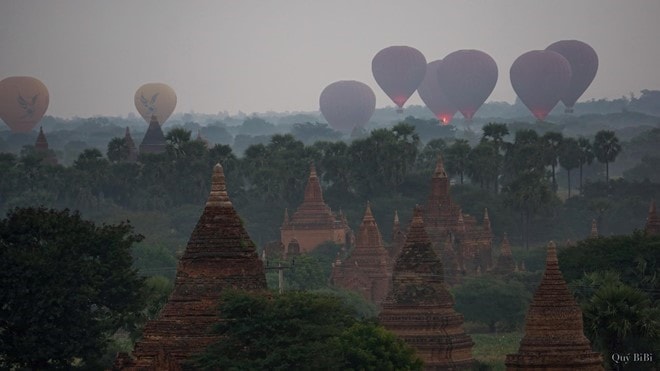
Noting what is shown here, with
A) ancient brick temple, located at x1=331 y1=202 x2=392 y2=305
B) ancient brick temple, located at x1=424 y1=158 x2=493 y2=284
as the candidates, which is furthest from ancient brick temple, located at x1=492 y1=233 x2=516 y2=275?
ancient brick temple, located at x1=331 y1=202 x2=392 y2=305

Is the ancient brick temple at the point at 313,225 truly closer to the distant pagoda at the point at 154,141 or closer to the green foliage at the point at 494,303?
the green foliage at the point at 494,303

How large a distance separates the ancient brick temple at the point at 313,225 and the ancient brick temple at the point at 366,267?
18.4m

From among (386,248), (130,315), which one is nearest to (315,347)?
(130,315)

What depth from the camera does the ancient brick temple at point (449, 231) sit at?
355 ft

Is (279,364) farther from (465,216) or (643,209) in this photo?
(643,209)

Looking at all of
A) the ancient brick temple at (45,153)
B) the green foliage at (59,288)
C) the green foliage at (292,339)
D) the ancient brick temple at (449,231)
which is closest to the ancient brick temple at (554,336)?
the green foliage at (292,339)

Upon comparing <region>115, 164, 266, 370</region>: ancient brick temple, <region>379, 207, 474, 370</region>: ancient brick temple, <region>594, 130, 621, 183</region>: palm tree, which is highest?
<region>115, 164, 266, 370</region>: ancient brick temple

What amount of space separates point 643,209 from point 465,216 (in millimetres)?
42402

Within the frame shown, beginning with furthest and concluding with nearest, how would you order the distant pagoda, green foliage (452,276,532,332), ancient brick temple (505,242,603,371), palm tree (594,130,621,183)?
the distant pagoda
palm tree (594,130,621,183)
green foliage (452,276,532,332)
ancient brick temple (505,242,603,371)

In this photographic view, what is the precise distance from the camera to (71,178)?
162625mm

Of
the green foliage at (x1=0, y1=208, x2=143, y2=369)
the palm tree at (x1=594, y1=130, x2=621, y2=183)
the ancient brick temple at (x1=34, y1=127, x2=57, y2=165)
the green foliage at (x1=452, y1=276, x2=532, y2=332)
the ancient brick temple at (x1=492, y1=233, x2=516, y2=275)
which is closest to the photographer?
the green foliage at (x1=0, y1=208, x2=143, y2=369)

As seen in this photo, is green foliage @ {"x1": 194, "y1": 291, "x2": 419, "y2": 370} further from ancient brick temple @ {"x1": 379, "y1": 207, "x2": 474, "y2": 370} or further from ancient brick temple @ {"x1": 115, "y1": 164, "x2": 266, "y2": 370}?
ancient brick temple @ {"x1": 379, "y1": 207, "x2": 474, "y2": 370}

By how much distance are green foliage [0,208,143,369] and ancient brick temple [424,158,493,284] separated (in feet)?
142

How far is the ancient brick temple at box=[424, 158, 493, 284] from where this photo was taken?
355 feet
